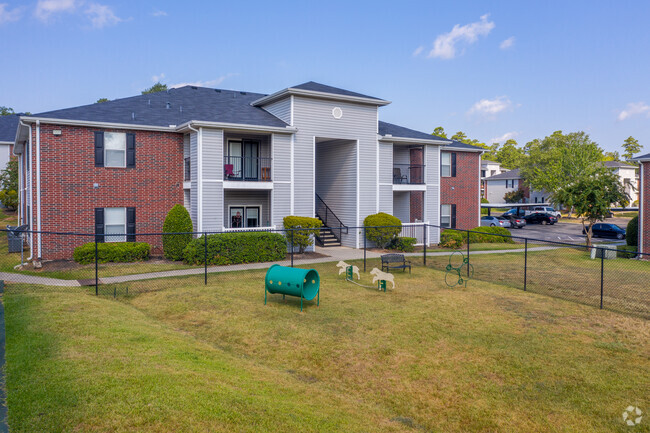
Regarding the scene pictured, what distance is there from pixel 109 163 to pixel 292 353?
15.8 metres

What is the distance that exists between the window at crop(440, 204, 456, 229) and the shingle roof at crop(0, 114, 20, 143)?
132 feet

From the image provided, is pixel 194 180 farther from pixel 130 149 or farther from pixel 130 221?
pixel 130 221

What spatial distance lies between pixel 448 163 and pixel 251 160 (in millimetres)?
14325

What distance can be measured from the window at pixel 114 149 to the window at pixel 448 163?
64.7ft

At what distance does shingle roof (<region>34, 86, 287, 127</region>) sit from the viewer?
20984mm

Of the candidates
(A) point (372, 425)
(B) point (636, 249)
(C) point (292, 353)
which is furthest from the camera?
(B) point (636, 249)

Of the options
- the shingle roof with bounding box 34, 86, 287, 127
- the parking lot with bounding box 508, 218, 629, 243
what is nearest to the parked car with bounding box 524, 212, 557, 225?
the parking lot with bounding box 508, 218, 629, 243

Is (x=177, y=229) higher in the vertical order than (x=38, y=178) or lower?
lower

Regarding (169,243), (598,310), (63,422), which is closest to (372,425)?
(63,422)

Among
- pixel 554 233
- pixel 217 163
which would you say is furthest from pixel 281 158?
pixel 554 233

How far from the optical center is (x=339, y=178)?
85.8 feet

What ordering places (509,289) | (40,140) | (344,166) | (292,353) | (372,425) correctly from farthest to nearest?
(344,166) → (40,140) → (509,289) → (292,353) → (372,425)

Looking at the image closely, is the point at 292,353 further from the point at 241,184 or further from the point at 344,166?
the point at 344,166

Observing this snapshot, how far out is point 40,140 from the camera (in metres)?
19.1
